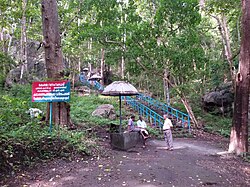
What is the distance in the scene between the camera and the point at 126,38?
13.1 m

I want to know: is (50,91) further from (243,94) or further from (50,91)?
(243,94)

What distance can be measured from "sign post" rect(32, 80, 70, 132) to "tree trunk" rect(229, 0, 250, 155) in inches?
224

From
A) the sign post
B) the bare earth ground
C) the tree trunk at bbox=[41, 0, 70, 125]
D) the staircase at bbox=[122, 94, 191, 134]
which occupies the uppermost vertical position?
the tree trunk at bbox=[41, 0, 70, 125]

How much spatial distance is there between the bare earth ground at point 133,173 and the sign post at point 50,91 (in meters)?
1.89

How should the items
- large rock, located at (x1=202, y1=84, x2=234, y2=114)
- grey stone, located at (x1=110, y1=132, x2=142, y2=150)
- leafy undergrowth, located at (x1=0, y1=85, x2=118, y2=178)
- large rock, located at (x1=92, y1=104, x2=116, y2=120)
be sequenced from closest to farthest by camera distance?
1. leafy undergrowth, located at (x1=0, y1=85, x2=118, y2=178)
2. grey stone, located at (x1=110, y1=132, x2=142, y2=150)
3. large rock, located at (x1=92, y1=104, x2=116, y2=120)
4. large rock, located at (x1=202, y1=84, x2=234, y2=114)

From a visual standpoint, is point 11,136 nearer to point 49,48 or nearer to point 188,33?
point 49,48

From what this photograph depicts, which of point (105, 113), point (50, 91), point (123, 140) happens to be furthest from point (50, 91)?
point (105, 113)

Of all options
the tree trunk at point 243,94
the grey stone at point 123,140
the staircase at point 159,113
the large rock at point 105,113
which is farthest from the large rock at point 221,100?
the grey stone at point 123,140

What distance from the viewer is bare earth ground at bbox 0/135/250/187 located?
4660 millimetres

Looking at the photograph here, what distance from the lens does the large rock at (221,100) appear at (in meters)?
16.9

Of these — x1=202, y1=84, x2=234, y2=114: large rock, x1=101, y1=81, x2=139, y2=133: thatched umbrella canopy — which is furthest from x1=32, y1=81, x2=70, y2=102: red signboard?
x1=202, y1=84, x2=234, y2=114: large rock

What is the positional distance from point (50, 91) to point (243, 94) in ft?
20.5

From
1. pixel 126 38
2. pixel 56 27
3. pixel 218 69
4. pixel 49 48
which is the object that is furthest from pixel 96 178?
pixel 218 69

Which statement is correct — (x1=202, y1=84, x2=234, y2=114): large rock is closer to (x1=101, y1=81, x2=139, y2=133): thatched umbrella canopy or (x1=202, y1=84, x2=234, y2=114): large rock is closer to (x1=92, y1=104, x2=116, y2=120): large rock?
(x1=92, y1=104, x2=116, y2=120): large rock
